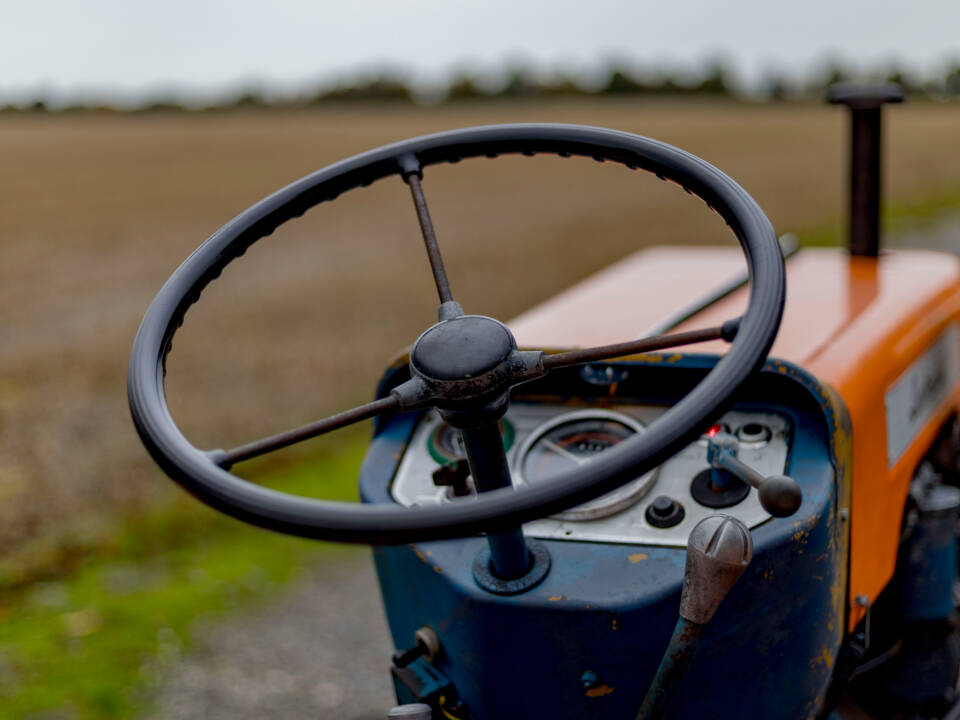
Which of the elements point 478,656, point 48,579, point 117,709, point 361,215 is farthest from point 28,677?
point 361,215

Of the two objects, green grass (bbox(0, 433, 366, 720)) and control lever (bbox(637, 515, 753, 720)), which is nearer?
control lever (bbox(637, 515, 753, 720))

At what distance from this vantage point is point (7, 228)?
31.3ft

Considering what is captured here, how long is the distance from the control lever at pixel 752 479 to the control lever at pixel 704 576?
36 mm

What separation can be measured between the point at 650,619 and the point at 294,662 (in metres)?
1.54

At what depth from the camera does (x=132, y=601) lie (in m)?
2.56

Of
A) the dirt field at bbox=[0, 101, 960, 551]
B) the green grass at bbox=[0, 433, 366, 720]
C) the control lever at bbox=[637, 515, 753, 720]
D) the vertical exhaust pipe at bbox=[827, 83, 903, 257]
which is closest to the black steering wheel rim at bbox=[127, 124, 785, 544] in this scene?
the control lever at bbox=[637, 515, 753, 720]

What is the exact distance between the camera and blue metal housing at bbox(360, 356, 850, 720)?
982 millimetres

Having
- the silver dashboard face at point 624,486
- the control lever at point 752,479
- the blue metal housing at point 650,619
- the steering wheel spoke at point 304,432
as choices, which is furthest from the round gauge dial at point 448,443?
the steering wheel spoke at point 304,432

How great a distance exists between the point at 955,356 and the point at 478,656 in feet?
3.72

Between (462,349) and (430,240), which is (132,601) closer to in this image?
(430,240)

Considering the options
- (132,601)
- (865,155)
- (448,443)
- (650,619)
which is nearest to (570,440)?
(448,443)

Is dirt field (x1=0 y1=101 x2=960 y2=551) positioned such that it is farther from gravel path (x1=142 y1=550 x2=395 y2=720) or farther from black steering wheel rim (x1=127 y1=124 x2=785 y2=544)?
gravel path (x1=142 y1=550 x2=395 y2=720)

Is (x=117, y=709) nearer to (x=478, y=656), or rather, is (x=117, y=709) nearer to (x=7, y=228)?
(x=478, y=656)

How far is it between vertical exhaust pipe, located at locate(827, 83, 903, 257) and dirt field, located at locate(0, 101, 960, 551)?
61 cm
